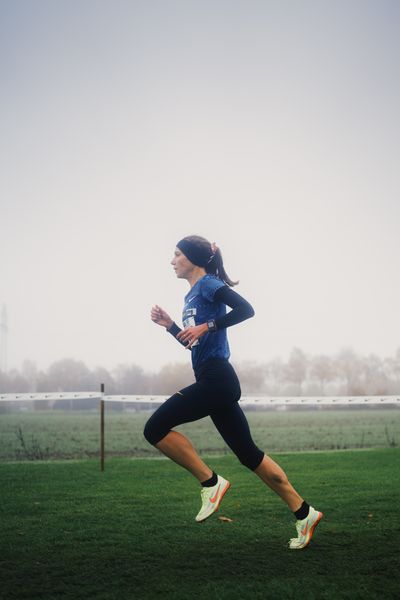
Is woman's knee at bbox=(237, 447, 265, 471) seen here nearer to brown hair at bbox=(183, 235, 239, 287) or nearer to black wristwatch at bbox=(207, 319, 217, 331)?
black wristwatch at bbox=(207, 319, 217, 331)

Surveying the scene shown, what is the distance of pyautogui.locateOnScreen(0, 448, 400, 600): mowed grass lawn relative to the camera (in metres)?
3.45

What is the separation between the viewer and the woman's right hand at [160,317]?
15.8ft

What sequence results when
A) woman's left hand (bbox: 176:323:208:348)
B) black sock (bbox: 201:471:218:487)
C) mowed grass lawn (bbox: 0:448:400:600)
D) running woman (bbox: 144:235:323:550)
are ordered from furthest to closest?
black sock (bbox: 201:471:218:487) < running woman (bbox: 144:235:323:550) < woman's left hand (bbox: 176:323:208:348) < mowed grass lawn (bbox: 0:448:400:600)

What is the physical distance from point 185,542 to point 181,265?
2117 millimetres

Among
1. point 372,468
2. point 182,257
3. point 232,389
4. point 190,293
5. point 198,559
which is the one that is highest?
point 182,257

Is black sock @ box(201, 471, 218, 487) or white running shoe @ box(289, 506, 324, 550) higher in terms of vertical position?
black sock @ box(201, 471, 218, 487)

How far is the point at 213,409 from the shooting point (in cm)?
436

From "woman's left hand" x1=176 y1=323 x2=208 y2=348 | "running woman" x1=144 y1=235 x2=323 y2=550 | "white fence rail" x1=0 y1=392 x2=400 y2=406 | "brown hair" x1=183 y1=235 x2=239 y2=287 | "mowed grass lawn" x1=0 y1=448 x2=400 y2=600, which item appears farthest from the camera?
"white fence rail" x1=0 y1=392 x2=400 y2=406

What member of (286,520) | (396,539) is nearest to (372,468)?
(286,520)

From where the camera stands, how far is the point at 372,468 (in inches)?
386

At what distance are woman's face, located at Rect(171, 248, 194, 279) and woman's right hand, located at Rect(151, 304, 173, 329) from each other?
0.32 meters

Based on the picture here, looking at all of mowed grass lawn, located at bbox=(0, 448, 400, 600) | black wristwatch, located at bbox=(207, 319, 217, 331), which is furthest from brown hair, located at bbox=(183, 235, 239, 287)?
mowed grass lawn, located at bbox=(0, 448, 400, 600)

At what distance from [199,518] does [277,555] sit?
0.59m

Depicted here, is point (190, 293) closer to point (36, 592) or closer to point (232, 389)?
point (232, 389)
